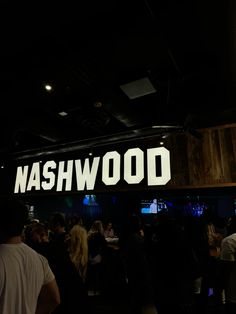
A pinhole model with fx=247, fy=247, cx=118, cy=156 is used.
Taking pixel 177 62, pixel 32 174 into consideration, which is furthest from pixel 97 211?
pixel 177 62

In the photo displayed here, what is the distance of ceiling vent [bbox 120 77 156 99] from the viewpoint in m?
3.22

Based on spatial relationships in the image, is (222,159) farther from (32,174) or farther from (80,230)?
(32,174)

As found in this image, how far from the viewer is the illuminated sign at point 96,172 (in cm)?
284

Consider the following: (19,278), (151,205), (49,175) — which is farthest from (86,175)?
(151,205)

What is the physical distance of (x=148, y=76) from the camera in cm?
306

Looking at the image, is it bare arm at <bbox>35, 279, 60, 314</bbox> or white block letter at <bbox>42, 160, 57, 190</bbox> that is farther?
white block letter at <bbox>42, 160, 57, 190</bbox>

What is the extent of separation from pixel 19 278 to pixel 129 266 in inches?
75.8

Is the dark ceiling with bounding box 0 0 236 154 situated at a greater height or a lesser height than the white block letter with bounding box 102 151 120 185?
greater

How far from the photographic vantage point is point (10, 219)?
1.46m

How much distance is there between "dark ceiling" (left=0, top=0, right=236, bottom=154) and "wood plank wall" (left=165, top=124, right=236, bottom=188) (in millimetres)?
280

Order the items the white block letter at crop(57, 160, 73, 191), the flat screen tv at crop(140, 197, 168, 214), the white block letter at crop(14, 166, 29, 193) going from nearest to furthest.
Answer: the white block letter at crop(57, 160, 73, 191)
the white block letter at crop(14, 166, 29, 193)
the flat screen tv at crop(140, 197, 168, 214)

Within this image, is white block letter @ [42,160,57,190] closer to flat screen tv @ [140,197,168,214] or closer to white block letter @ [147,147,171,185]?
white block letter @ [147,147,171,185]

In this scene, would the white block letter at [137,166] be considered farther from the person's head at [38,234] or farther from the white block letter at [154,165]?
the person's head at [38,234]

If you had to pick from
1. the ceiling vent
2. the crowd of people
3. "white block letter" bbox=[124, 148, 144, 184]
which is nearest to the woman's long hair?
the crowd of people
